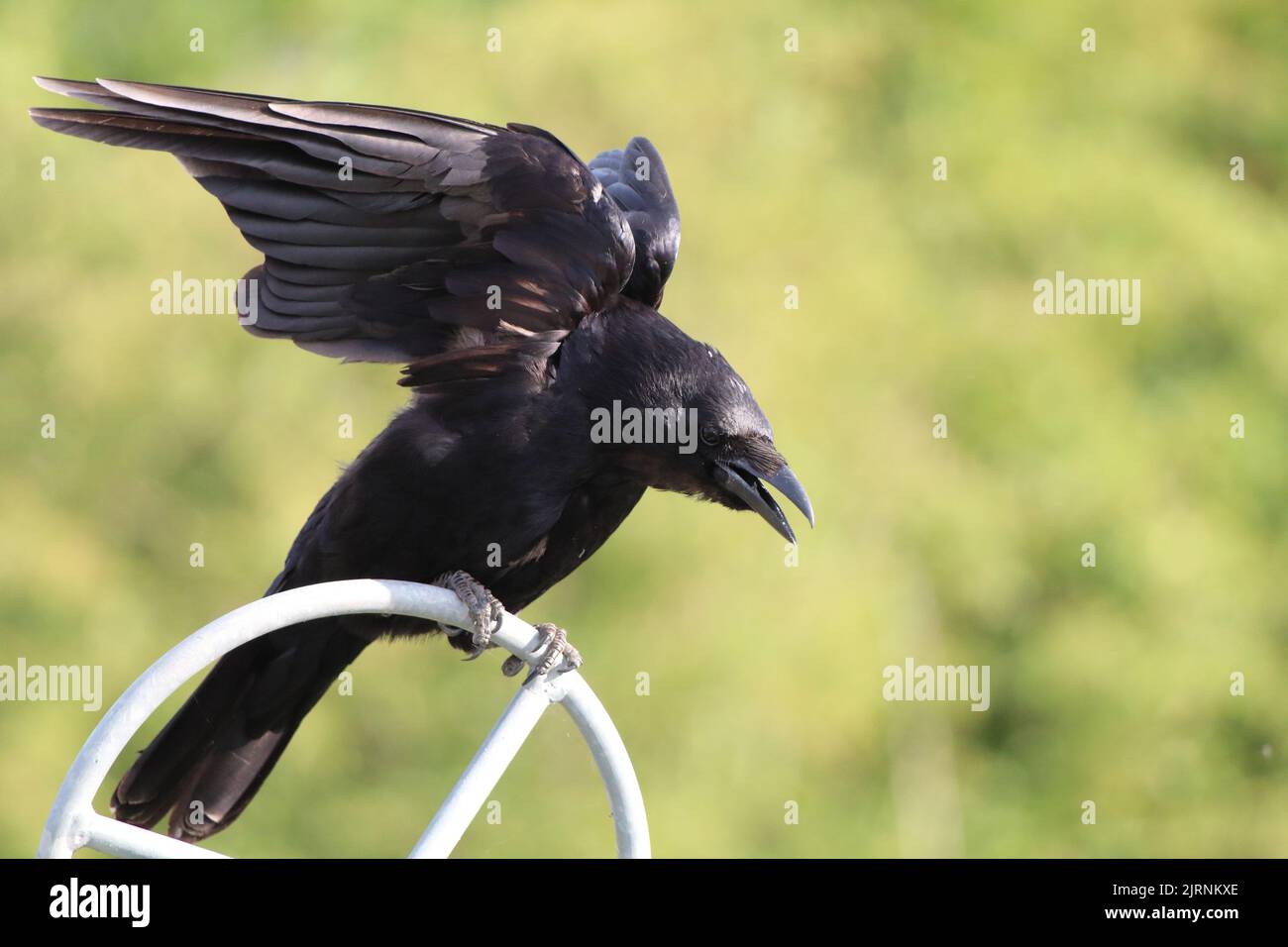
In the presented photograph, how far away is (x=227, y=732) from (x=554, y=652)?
0.97m

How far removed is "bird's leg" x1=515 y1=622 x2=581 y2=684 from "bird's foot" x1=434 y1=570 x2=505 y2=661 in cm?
9

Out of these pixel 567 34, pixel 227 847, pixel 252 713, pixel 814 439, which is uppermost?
pixel 567 34

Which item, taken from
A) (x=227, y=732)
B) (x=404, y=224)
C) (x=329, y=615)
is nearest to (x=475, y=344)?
(x=404, y=224)

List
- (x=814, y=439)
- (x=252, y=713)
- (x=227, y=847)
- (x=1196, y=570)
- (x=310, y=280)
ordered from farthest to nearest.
→ (x=1196, y=570) < (x=814, y=439) < (x=227, y=847) < (x=252, y=713) < (x=310, y=280)

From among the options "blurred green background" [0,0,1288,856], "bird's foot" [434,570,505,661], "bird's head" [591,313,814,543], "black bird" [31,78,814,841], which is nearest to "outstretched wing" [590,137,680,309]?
"black bird" [31,78,814,841]

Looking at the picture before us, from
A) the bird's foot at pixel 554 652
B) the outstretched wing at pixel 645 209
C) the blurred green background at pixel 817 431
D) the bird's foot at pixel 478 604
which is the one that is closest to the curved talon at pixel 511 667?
the bird's foot at pixel 478 604

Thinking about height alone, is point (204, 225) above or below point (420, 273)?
above

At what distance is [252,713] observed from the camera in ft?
12.4

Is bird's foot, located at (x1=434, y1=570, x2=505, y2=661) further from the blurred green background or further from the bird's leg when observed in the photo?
the blurred green background

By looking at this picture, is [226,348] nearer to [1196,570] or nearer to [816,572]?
[816,572]

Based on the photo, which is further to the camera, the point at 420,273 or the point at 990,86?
the point at 990,86

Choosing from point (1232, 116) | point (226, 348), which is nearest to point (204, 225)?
point (226, 348)

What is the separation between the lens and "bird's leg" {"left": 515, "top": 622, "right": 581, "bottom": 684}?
3.15 meters
